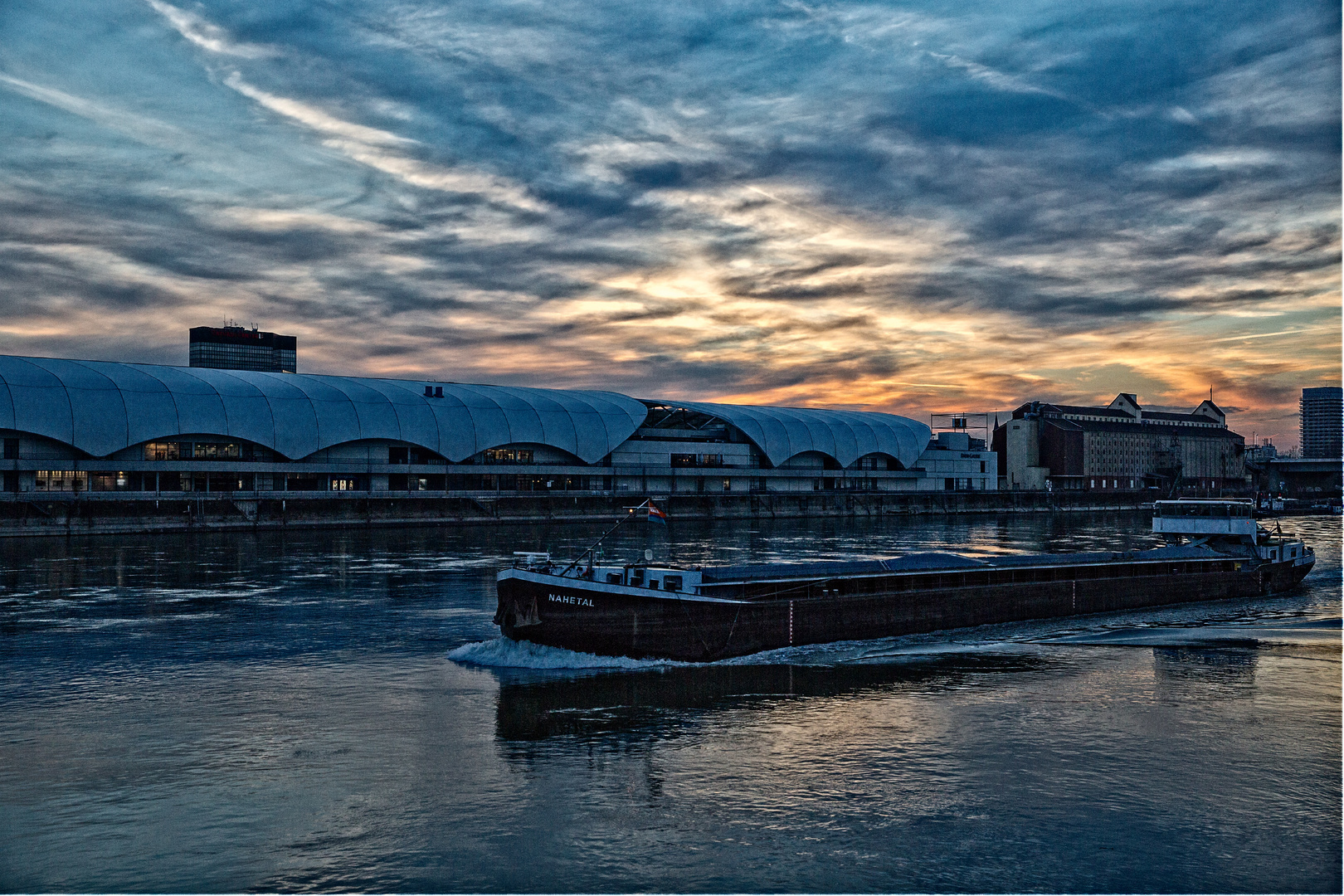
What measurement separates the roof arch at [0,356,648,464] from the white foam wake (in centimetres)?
Result: 10353

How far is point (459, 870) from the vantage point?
22562mm

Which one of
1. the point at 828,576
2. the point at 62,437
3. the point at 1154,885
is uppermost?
the point at 62,437

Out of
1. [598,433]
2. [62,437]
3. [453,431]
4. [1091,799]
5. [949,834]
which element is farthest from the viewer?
[598,433]

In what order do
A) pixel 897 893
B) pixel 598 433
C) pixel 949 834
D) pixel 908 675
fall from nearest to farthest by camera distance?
1. pixel 897 893
2. pixel 949 834
3. pixel 908 675
4. pixel 598 433

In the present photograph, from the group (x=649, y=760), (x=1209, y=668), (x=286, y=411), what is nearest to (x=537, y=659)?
(x=649, y=760)

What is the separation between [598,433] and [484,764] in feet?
468

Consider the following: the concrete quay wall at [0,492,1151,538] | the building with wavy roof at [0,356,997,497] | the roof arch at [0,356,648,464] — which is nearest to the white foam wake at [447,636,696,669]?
the concrete quay wall at [0,492,1151,538]

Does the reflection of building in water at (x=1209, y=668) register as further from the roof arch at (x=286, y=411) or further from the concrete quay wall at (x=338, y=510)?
the roof arch at (x=286, y=411)

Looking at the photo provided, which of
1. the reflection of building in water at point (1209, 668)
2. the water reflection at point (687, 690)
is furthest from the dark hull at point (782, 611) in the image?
the reflection of building in water at point (1209, 668)

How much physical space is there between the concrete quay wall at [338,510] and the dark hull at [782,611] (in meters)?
86.9

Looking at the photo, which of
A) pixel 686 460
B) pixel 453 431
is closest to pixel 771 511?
pixel 686 460

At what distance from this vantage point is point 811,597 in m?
49.8

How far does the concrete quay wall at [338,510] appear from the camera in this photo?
4491 inches

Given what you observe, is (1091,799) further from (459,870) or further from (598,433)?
(598,433)
